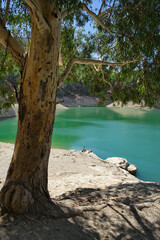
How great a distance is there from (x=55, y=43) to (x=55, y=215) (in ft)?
6.60

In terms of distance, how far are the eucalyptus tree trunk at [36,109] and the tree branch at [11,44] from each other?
0.48 feet

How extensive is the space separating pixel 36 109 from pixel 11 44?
84 centimetres

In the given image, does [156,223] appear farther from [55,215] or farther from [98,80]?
[98,80]

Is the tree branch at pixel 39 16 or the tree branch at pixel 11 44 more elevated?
the tree branch at pixel 39 16

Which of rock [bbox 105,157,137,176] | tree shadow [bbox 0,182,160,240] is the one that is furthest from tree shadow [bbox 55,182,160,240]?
rock [bbox 105,157,137,176]

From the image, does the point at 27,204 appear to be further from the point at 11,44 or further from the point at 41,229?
the point at 11,44

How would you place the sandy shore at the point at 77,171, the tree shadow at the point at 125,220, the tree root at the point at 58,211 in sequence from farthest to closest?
the sandy shore at the point at 77,171 → the tree root at the point at 58,211 → the tree shadow at the point at 125,220

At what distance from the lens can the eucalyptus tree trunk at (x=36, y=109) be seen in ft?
7.89

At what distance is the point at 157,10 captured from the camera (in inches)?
131

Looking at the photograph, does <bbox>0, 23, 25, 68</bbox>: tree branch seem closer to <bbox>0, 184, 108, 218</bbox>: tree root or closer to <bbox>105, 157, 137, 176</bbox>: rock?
<bbox>0, 184, 108, 218</bbox>: tree root

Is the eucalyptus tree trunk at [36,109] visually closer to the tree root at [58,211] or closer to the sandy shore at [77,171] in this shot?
the tree root at [58,211]

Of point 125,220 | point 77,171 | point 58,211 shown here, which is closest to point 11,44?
point 58,211

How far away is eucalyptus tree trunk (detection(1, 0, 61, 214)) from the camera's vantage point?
94.7 inches

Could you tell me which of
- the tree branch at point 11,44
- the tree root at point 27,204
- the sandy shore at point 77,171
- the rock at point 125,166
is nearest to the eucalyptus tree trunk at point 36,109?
the tree root at point 27,204
